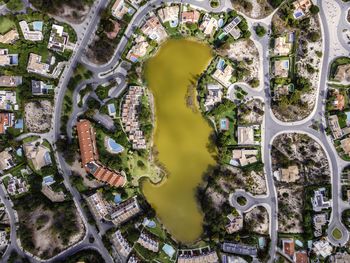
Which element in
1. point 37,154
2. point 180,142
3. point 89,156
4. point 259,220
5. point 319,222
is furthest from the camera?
point 180,142

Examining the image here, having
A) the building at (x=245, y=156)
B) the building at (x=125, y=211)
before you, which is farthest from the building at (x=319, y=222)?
the building at (x=125, y=211)

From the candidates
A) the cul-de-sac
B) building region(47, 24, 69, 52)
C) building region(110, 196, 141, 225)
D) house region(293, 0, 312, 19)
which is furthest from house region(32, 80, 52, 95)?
house region(293, 0, 312, 19)

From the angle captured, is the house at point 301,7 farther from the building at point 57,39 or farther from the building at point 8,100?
the building at point 8,100

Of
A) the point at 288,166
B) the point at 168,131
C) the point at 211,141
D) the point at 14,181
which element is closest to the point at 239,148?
the point at 211,141

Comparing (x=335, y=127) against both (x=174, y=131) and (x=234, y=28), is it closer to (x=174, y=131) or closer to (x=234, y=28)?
(x=234, y=28)

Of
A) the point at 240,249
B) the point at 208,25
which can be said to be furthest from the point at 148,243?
the point at 208,25

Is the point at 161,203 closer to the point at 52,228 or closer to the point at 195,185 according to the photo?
the point at 195,185
